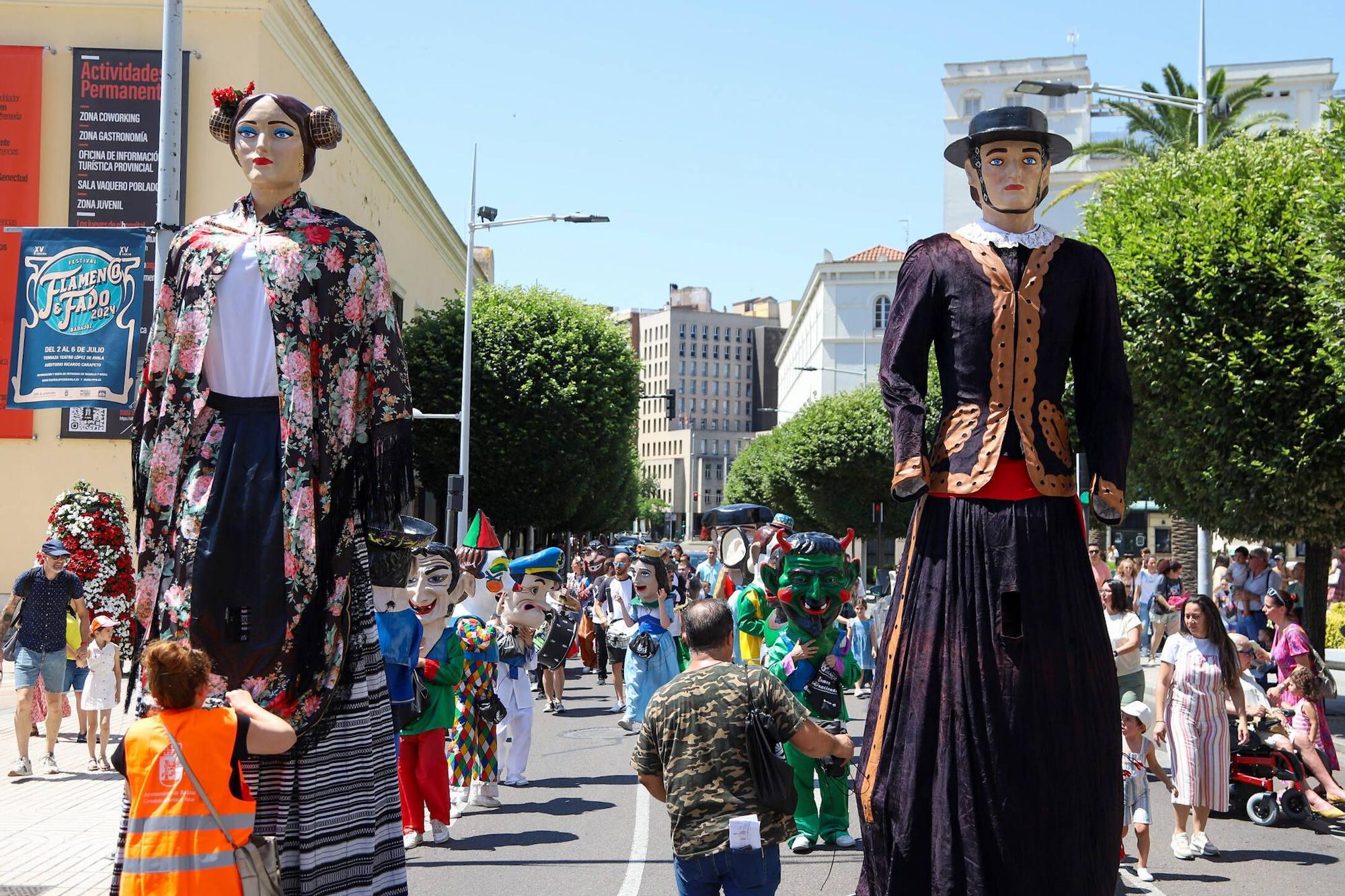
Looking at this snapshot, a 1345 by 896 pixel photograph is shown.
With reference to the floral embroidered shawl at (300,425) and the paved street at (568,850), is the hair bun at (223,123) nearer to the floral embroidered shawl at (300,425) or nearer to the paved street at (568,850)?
the floral embroidered shawl at (300,425)

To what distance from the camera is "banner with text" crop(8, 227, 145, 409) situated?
26.2 feet

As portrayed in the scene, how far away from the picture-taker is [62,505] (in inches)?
691

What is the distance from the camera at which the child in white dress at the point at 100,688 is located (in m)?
11.8

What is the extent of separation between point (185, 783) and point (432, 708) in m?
5.04

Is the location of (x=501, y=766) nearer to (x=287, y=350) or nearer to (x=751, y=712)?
(x=751, y=712)

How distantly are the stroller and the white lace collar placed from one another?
690 cm

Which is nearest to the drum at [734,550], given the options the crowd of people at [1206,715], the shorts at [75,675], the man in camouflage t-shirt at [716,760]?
the crowd of people at [1206,715]

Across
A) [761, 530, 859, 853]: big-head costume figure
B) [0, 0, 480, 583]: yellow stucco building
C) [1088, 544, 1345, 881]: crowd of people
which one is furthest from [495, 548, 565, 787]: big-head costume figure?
[0, 0, 480, 583]: yellow stucco building

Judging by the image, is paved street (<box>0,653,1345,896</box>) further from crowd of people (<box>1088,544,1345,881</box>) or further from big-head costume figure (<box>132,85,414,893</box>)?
big-head costume figure (<box>132,85,414,893</box>)

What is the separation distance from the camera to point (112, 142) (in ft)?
79.0

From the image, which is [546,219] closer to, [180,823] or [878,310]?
[180,823]

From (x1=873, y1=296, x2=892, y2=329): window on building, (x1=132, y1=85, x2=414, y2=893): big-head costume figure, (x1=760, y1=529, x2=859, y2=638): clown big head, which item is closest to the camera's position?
(x1=132, y1=85, x2=414, y2=893): big-head costume figure

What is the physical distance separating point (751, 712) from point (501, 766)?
6.83 metres

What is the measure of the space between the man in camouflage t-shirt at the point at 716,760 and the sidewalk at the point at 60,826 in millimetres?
2370
